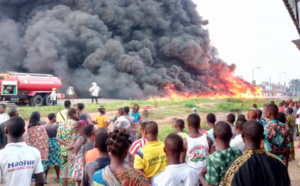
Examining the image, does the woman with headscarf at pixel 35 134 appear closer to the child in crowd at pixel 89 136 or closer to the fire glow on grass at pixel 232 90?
the child in crowd at pixel 89 136

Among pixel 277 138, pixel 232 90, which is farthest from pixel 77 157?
pixel 232 90

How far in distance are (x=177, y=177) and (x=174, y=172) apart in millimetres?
56

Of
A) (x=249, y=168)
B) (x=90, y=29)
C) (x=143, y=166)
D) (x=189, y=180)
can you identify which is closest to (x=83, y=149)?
(x=143, y=166)

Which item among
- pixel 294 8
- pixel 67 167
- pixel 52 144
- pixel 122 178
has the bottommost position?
pixel 67 167

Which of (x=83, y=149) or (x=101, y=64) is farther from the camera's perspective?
(x=101, y=64)

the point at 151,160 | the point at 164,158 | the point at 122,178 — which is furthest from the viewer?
the point at 164,158

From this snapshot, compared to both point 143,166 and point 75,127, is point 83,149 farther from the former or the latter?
point 143,166

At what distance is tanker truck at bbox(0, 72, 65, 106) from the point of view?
20.4m

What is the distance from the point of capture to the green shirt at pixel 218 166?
3.16 m

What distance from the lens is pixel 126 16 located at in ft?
142

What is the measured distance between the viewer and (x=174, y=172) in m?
3.02

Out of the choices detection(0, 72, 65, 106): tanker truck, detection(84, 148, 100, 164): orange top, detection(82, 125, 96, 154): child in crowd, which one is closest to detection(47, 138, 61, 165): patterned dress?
detection(82, 125, 96, 154): child in crowd

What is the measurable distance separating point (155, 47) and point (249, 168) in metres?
42.6

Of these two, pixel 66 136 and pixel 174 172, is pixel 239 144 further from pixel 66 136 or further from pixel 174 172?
pixel 66 136
